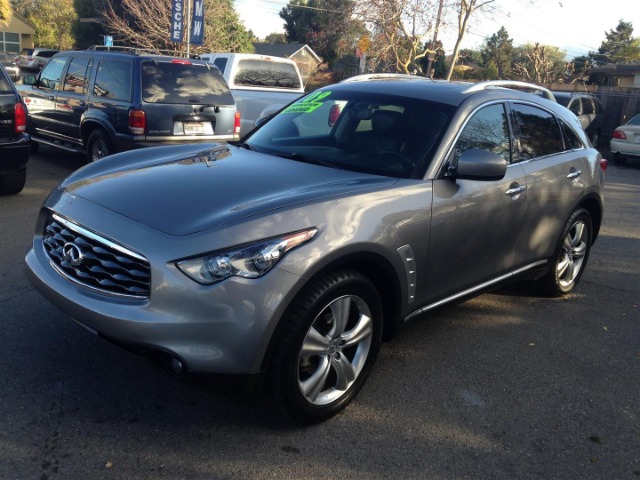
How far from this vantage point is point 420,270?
3785 mm

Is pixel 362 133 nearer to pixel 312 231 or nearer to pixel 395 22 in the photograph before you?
pixel 312 231

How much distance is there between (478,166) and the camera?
3.85 m

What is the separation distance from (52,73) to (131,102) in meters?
2.35

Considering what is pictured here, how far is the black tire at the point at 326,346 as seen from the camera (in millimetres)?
3064

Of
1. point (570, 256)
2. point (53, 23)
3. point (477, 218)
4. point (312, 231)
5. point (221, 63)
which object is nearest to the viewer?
point (312, 231)

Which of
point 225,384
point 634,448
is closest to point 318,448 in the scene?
point 225,384

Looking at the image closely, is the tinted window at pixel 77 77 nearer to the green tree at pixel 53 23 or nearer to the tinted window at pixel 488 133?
the tinted window at pixel 488 133

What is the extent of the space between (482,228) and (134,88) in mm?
6075

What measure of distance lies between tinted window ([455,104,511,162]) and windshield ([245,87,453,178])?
179mm

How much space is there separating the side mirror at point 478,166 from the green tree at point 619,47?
71.9 metres

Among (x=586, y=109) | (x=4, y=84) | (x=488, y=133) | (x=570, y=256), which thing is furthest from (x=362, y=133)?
(x=586, y=109)

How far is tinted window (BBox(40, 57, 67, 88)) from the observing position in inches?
396

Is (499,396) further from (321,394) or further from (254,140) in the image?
(254,140)

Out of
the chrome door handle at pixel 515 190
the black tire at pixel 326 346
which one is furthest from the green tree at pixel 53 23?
the black tire at pixel 326 346
